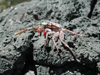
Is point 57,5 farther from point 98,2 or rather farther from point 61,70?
point 61,70

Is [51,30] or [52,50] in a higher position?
[51,30]

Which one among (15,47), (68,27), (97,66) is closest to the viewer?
(97,66)

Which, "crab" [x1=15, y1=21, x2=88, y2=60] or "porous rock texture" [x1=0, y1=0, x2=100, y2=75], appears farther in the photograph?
"crab" [x1=15, y1=21, x2=88, y2=60]

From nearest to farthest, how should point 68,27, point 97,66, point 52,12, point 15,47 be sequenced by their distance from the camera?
point 97,66 < point 15,47 < point 68,27 < point 52,12

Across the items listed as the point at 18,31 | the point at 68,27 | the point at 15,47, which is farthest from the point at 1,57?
the point at 68,27

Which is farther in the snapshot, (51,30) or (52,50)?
(51,30)

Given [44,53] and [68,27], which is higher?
[68,27]

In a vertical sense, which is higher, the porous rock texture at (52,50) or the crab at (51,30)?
the crab at (51,30)

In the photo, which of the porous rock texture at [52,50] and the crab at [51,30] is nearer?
the porous rock texture at [52,50]

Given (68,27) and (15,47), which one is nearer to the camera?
(15,47)

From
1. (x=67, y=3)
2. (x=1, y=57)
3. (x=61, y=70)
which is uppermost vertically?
(x=67, y=3)

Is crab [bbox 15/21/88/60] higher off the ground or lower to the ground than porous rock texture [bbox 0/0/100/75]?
higher
